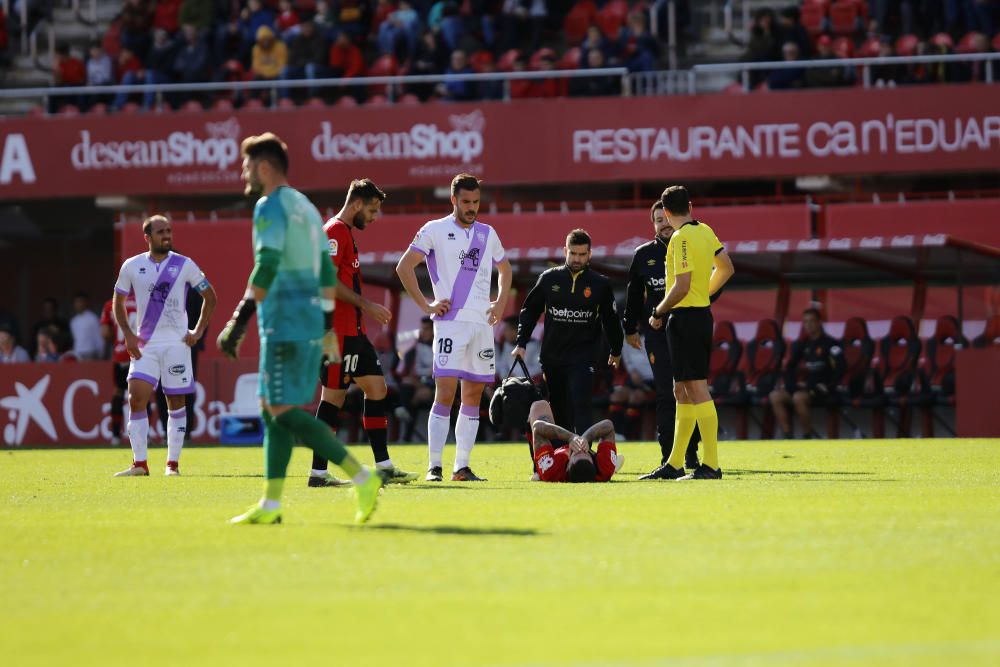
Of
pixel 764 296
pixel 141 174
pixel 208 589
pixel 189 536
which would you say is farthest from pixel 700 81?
pixel 208 589

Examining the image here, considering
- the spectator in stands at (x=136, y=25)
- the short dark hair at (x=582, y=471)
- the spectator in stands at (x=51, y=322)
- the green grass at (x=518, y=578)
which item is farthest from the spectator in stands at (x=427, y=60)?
the green grass at (x=518, y=578)

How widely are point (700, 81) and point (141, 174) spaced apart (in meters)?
9.78

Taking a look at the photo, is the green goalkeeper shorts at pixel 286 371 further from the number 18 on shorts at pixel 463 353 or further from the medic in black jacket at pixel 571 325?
the medic in black jacket at pixel 571 325

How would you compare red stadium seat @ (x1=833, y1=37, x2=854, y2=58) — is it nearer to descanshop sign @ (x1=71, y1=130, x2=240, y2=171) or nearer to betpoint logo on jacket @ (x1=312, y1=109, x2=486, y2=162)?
betpoint logo on jacket @ (x1=312, y1=109, x2=486, y2=162)

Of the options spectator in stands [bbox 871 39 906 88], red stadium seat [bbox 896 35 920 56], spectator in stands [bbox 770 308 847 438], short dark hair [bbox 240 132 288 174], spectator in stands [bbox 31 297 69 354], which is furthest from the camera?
spectator in stands [bbox 31 297 69 354]

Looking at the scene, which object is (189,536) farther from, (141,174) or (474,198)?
(141,174)

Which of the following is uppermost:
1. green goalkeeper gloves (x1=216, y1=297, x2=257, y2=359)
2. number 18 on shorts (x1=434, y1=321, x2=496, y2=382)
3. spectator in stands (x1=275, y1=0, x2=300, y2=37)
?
spectator in stands (x1=275, y1=0, x2=300, y2=37)

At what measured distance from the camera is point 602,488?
40.0ft

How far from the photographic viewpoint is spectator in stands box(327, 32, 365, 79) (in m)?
30.9

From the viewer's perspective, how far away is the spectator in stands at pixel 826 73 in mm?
28562

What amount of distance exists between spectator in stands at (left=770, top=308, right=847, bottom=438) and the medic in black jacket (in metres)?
9.58

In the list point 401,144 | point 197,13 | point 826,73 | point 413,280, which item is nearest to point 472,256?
point 413,280

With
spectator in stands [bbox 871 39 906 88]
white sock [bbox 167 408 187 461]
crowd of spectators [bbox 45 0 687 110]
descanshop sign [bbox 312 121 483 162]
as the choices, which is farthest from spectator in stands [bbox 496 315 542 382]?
white sock [bbox 167 408 187 461]

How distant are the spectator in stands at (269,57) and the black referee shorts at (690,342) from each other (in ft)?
63.1
